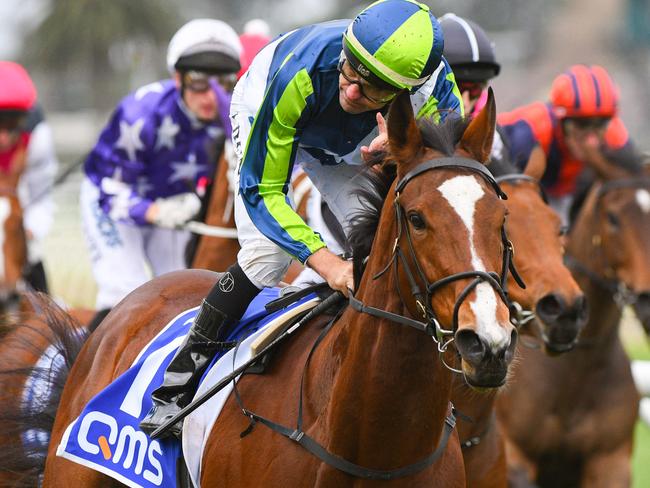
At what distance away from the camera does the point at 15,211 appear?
8.10 metres

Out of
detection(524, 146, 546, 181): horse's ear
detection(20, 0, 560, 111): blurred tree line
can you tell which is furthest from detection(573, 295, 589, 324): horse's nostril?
detection(20, 0, 560, 111): blurred tree line

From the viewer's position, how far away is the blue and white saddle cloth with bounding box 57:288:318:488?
4281 millimetres

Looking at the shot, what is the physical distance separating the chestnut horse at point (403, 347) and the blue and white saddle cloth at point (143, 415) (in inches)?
3.4

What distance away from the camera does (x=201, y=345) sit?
14.4ft

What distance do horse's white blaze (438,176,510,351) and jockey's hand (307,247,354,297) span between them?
558 mm

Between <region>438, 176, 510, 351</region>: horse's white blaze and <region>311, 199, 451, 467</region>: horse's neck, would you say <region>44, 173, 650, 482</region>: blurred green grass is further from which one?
<region>438, 176, 510, 351</region>: horse's white blaze

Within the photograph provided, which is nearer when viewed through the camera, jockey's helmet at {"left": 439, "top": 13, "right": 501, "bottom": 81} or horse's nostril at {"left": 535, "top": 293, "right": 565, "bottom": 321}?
horse's nostril at {"left": 535, "top": 293, "right": 565, "bottom": 321}

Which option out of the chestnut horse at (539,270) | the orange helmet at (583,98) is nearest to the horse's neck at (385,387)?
the chestnut horse at (539,270)

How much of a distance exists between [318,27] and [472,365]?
5.03 feet

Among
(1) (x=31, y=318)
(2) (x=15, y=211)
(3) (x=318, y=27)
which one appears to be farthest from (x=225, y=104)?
(3) (x=318, y=27)

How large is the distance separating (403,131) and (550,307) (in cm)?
203

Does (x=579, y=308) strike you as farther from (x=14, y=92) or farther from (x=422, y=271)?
(x=14, y=92)

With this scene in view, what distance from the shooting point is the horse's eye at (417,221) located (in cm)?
347

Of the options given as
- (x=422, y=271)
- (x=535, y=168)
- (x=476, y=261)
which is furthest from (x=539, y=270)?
(x=476, y=261)
